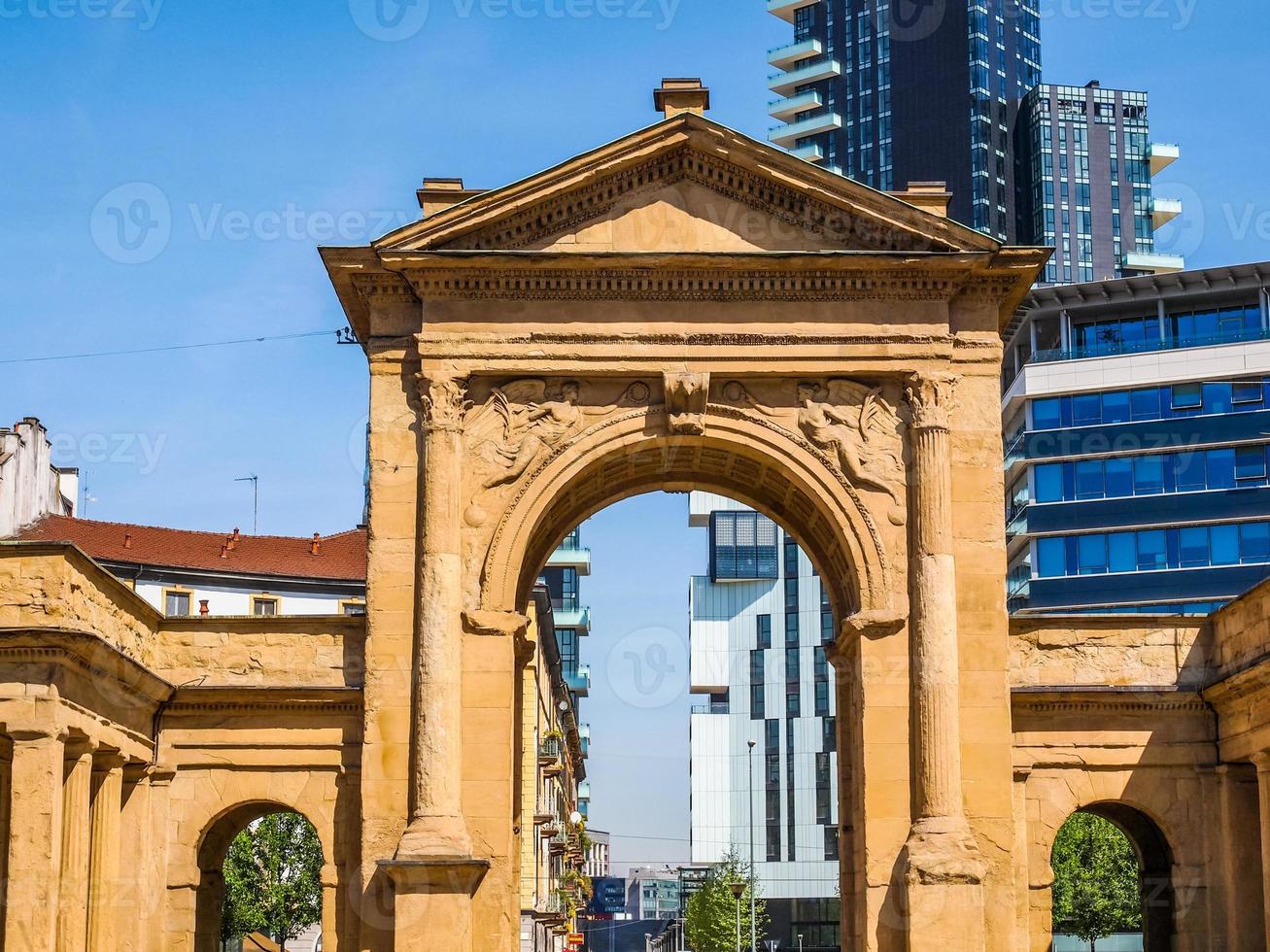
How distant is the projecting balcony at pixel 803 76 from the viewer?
6481 inches

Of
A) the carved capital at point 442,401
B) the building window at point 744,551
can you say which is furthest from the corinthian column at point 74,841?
the building window at point 744,551

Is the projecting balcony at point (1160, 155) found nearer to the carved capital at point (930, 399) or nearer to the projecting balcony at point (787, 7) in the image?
the projecting balcony at point (787, 7)

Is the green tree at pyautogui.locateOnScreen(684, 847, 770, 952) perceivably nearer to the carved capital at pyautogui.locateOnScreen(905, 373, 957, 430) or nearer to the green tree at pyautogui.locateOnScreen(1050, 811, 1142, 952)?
the green tree at pyautogui.locateOnScreen(1050, 811, 1142, 952)

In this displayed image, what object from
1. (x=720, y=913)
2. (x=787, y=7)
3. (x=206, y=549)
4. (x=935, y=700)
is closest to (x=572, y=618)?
(x=720, y=913)

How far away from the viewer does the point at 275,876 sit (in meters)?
62.1

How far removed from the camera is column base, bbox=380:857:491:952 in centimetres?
3116

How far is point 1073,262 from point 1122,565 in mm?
69833

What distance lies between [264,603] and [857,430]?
1539 inches

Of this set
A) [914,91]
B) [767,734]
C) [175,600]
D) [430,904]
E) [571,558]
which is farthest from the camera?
[914,91]

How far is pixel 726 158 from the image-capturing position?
33.6m

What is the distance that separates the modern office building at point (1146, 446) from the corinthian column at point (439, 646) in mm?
59379

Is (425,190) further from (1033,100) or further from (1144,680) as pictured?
(1033,100)

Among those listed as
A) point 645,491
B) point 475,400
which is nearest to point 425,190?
point 475,400

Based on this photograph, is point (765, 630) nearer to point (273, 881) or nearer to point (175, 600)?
point (175, 600)
